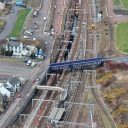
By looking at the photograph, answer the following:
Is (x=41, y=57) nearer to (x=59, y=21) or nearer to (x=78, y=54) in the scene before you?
(x=78, y=54)

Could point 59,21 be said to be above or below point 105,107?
above

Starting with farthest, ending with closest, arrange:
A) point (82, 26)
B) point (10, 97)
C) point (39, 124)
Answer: point (82, 26), point (10, 97), point (39, 124)

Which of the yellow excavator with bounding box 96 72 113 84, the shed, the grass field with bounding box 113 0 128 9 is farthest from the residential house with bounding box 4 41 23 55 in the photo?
the grass field with bounding box 113 0 128 9

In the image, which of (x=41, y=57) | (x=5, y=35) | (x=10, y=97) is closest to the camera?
(x=10, y=97)

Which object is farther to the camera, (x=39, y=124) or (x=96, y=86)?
(x=96, y=86)

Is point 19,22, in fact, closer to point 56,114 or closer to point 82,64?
point 82,64

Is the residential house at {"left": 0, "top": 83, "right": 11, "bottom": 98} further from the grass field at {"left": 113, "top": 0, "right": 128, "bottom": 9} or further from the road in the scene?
the grass field at {"left": 113, "top": 0, "right": 128, "bottom": 9}

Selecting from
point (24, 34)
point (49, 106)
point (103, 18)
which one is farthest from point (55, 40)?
point (49, 106)
